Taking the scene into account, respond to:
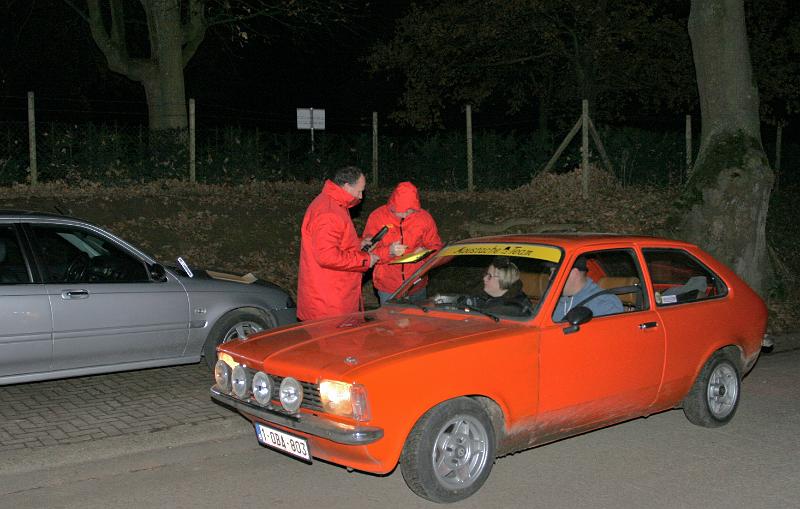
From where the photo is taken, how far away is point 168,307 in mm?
7688

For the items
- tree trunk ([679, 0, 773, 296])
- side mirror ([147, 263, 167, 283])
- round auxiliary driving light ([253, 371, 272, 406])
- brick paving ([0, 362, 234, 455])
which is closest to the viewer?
round auxiliary driving light ([253, 371, 272, 406])

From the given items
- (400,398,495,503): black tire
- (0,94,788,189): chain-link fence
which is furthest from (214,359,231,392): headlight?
(0,94,788,189): chain-link fence

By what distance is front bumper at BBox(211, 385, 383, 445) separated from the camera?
462 cm

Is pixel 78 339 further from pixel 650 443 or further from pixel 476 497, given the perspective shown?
pixel 650 443

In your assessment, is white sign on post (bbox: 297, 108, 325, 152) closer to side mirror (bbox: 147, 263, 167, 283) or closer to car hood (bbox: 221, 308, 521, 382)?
side mirror (bbox: 147, 263, 167, 283)

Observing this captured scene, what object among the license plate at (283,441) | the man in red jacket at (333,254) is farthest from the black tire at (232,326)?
the license plate at (283,441)

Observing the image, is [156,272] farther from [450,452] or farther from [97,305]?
[450,452]

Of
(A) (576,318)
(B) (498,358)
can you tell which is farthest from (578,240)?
(B) (498,358)

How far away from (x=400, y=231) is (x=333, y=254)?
142 centimetres

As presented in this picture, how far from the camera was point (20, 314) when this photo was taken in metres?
6.83

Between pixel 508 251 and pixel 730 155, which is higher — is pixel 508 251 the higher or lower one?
the lower one

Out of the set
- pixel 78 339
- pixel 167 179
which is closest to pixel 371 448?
pixel 78 339

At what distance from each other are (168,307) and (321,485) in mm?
2916

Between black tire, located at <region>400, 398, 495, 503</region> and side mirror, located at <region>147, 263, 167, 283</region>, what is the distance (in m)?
3.74
